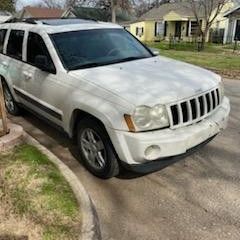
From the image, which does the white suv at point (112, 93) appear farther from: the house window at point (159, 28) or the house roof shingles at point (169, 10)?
the house window at point (159, 28)

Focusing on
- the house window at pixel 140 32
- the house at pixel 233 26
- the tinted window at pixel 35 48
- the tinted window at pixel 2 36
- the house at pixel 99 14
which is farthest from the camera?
the house at pixel 99 14

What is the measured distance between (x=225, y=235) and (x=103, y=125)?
169 cm

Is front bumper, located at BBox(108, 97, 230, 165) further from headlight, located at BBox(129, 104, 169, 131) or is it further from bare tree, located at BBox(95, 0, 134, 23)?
bare tree, located at BBox(95, 0, 134, 23)

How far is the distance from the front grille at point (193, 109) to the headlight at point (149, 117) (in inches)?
4.0

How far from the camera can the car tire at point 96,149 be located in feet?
13.9

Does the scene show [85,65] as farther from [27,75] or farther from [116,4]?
[116,4]

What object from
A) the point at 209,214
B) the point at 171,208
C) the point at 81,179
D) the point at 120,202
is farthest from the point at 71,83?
the point at 209,214

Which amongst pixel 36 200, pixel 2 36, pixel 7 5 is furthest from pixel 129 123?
pixel 7 5

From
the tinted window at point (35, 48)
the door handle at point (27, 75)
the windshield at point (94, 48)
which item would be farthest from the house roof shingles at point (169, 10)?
the door handle at point (27, 75)

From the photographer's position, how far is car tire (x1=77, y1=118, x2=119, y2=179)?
4250mm

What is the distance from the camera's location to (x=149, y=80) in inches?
170

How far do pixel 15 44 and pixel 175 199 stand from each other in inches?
152

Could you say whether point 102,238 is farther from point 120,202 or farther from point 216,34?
point 216,34

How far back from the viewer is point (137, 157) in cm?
392
